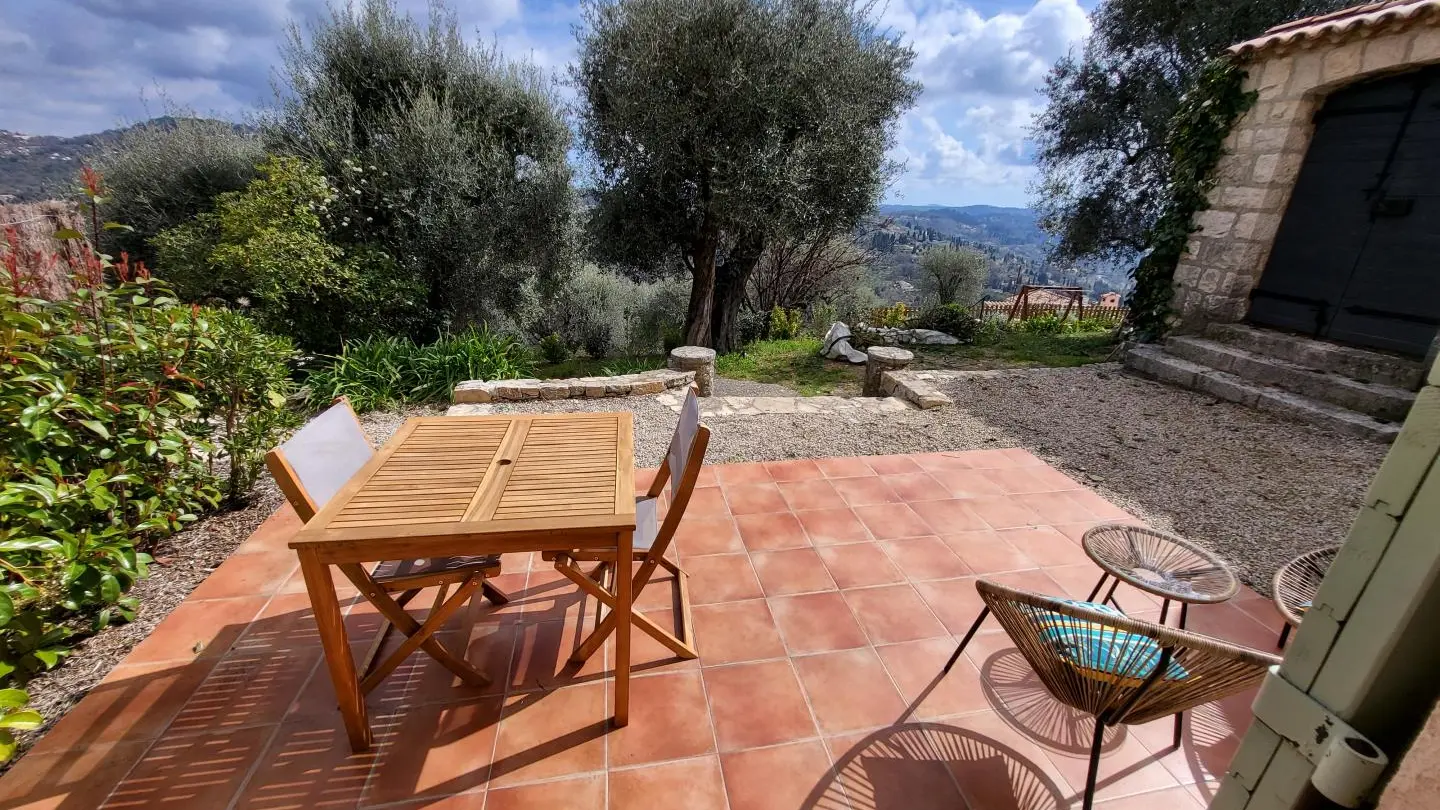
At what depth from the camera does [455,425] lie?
2164 mm

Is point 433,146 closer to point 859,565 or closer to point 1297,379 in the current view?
point 859,565

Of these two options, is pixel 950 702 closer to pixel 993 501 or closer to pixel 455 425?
pixel 993 501

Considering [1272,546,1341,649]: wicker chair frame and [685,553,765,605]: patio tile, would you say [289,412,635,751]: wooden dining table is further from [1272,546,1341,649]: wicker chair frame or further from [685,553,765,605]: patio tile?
[1272,546,1341,649]: wicker chair frame

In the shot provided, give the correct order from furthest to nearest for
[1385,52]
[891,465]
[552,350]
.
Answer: [552,350], [1385,52], [891,465]

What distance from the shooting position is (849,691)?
191 cm

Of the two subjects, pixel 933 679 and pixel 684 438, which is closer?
pixel 933 679

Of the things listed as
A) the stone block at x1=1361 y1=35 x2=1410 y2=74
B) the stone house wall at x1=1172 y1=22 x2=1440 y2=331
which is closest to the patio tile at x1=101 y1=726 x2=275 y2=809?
the stone house wall at x1=1172 y1=22 x2=1440 y2=331

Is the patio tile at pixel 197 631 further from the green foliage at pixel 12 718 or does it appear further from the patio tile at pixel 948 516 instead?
the patio tile at pixel 948 516

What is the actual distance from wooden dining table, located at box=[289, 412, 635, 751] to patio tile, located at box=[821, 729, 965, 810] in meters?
0.70

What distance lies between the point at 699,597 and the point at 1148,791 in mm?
1564

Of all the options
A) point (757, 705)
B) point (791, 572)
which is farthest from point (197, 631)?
point (791, 572)

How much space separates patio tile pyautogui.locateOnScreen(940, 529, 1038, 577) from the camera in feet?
8.54

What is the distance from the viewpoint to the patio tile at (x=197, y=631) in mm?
1936

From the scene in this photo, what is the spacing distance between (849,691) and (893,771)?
0.29 metres
